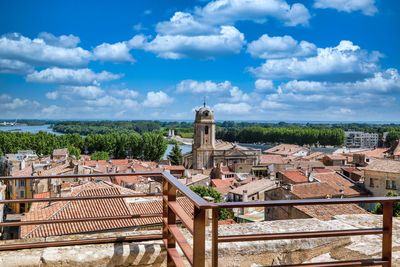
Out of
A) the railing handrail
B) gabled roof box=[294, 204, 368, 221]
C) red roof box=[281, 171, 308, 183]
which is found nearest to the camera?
the railing handrail

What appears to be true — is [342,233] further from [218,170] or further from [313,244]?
[218,170]

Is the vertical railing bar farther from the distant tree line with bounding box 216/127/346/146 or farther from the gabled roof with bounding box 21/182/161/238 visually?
the distant tree line with bounding box 216/127/346/146

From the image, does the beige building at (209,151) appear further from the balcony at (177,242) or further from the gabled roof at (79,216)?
the balcony at (177,242)

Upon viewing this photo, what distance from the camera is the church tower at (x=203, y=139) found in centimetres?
5766

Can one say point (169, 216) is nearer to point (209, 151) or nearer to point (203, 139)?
point (209, 151)

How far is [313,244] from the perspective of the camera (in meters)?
4.02

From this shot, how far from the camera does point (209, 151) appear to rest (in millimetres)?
57688

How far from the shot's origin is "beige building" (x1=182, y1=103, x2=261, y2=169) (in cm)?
5708

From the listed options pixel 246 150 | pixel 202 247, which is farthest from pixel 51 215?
pixel 246 150

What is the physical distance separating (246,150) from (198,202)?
5624 cm

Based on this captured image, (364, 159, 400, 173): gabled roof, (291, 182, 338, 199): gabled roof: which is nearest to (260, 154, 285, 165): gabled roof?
(364, 159, 400, 173): gabled roof

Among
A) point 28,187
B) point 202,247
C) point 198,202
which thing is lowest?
point 28,187

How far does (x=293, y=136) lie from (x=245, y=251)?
13143 cm

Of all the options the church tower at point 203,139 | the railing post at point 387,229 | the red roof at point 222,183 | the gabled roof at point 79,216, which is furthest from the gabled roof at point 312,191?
the church tower at point 203,139
